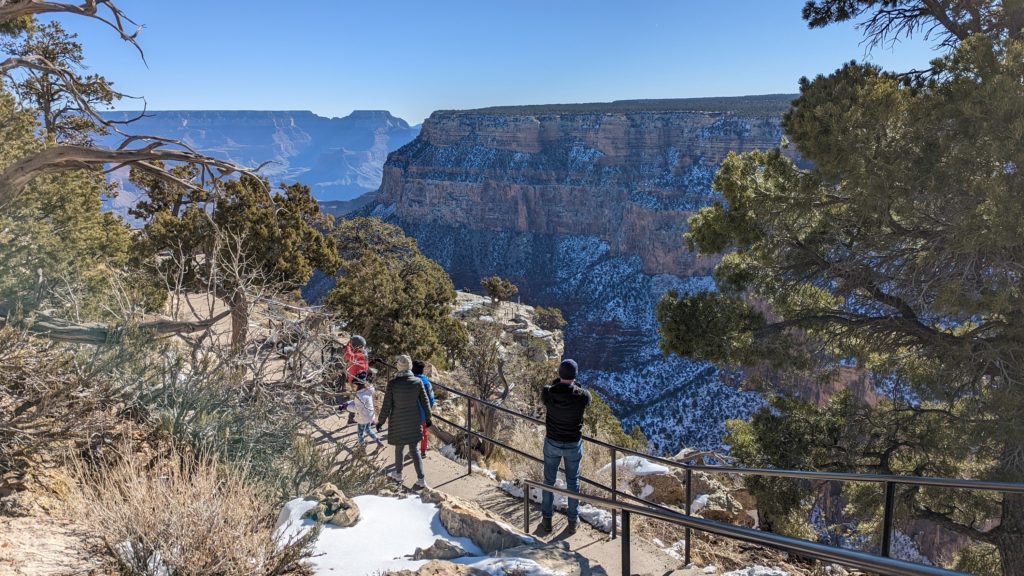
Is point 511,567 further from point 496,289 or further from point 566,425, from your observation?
point 496,289

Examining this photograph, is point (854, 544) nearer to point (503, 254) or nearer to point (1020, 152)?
point (1020, 152)

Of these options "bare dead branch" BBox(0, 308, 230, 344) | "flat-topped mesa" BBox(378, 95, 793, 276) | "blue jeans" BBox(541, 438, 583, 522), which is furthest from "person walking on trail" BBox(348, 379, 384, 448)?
"flat-topped mesa" BBox(378, 95, 793, 276)

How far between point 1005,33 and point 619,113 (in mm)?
71297

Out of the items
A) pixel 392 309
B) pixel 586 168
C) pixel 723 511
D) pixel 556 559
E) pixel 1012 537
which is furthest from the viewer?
pixel 586 168

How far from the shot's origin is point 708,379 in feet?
138

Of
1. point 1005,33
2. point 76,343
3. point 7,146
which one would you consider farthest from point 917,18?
point 7,146

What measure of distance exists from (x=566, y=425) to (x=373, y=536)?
188 cm

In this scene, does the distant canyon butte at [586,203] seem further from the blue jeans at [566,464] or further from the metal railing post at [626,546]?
the metal railing post at [626,546]

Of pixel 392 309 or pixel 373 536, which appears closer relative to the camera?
pixel 373 536

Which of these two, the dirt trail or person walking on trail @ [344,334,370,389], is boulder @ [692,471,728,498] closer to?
the dirt trail

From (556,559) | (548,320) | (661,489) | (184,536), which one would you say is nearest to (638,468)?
(661,489)

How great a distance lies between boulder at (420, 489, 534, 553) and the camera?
14.9 ft

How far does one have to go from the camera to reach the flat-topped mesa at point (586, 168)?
66562 mm

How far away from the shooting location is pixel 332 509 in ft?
15.4
